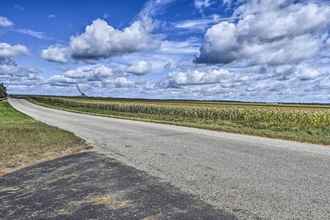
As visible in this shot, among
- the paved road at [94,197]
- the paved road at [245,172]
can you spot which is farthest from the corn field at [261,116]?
the paved road at [94,197]

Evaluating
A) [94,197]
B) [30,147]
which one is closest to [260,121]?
[30,147]

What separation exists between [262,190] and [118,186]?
8.39 ft

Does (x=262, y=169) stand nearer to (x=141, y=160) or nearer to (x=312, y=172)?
(x=312, y=172)

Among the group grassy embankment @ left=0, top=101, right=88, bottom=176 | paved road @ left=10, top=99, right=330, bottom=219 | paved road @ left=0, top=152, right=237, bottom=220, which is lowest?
grassy embankment @ left=0, top=101, right=88, bottom=176

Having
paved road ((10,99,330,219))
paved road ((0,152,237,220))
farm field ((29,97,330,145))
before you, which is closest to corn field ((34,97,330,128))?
farm field ((29,97,330,145))

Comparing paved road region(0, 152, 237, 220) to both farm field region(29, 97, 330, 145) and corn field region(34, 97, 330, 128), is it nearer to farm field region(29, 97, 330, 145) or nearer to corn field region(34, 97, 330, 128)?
farm field region(29, 97, 330, 145)

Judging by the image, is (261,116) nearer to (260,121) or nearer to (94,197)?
(260,121)

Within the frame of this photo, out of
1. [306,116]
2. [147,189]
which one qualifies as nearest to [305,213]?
[147,189]

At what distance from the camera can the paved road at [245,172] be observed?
16.1ft

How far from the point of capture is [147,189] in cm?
582

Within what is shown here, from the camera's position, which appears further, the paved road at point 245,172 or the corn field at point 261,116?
the corn field at point 261,116

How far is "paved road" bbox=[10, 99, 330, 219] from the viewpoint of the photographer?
16.1 feet

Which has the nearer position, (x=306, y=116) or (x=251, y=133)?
(x=251, y=133)

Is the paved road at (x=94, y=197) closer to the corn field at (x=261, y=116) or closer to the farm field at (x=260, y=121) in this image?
the farm field at (x=260, y=121)
